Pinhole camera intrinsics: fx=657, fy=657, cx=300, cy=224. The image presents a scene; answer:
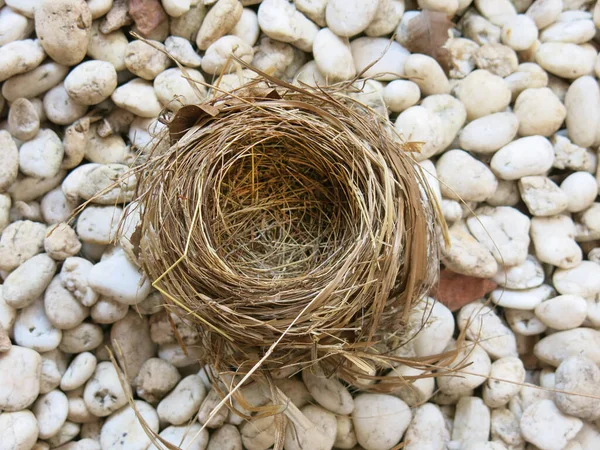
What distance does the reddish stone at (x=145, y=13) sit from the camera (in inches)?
42.9

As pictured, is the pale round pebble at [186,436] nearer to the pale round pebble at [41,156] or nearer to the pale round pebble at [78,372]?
the pale round pebble at [78,372]

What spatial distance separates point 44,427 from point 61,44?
61 cm

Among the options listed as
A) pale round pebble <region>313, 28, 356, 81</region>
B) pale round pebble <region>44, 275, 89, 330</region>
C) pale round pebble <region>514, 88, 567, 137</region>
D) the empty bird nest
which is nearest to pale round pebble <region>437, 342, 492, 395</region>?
the empty bird nest

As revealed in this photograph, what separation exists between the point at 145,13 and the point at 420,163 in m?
0.53

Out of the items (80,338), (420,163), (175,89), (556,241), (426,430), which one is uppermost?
(175,89)

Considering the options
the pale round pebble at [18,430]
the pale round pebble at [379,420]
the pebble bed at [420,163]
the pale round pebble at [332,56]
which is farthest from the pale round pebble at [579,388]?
the pale round pebble at [18,430]

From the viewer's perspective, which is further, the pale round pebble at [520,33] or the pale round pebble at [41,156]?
the pale round pebble at [520,33]

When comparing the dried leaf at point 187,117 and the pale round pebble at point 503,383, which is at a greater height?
the dried leaf at point 187,117

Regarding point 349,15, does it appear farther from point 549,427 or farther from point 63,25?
point 549,427

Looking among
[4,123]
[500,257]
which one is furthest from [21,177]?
[500,257]

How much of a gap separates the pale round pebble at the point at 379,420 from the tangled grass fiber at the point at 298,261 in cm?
4

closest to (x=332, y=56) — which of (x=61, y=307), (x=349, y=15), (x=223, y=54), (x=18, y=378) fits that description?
(x=349, y=15)

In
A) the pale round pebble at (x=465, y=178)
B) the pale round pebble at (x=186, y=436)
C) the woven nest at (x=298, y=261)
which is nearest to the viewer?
the woven nest at (x=298, y=261)

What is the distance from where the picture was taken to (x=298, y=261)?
3.57 ft
